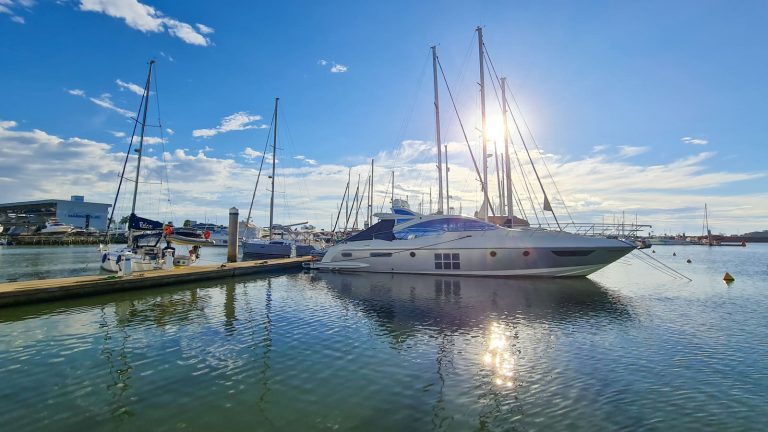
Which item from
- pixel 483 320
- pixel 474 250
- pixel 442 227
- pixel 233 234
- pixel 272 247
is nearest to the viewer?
pixel 483 320

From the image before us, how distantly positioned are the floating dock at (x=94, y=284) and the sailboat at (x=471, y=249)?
883cm

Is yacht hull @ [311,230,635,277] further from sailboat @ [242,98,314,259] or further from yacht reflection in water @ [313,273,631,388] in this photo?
sailboat @ [242,98,314,259]

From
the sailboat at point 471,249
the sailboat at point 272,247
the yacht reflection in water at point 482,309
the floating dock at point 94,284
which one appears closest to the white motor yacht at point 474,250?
the sailboat at point 471,249

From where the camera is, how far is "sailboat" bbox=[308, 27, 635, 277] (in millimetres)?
22266

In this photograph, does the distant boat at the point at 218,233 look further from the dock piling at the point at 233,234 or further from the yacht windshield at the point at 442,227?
the yacht windshield at the point at 442,227

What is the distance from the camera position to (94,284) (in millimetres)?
15648

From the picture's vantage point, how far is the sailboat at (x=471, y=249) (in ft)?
73.0

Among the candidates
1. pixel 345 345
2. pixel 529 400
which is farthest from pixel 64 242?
pixel 529 400

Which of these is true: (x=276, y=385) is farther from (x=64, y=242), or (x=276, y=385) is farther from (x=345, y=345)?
(x=64, y=242)

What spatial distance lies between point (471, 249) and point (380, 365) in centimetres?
1659

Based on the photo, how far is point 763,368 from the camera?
26.2 ft

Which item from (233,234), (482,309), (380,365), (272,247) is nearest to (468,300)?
(482,309)

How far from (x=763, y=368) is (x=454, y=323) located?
6.93 m

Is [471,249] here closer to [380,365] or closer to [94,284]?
[380,365]
